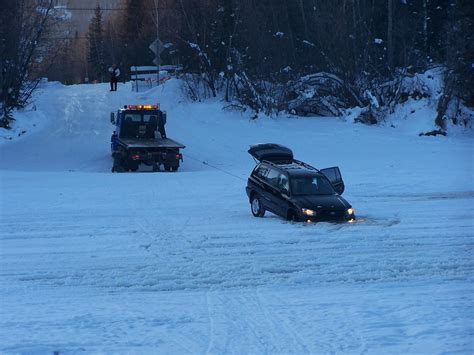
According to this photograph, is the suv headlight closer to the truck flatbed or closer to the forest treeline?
the truck flatbed

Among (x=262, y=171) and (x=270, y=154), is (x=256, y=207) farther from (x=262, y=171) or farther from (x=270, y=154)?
(x=270, y=154)

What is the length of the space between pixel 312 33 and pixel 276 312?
135ft

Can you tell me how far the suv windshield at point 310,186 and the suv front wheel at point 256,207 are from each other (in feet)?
4.03

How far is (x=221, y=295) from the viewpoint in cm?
1174

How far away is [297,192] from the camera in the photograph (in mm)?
18828

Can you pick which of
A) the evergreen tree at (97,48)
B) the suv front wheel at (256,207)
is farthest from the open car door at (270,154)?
the evergreen tree at (97,48)

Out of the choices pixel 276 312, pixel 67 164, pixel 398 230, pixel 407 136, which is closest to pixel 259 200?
pixel 398 230

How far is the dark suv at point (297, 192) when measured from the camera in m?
18.0

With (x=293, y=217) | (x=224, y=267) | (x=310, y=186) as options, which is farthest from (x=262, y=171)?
(x=224, y=267)

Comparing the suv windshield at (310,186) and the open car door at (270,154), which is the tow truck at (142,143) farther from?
the suv windshield at (310,186)

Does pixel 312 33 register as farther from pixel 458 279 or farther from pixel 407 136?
pixel 458 279

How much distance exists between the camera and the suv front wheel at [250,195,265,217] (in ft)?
64.8

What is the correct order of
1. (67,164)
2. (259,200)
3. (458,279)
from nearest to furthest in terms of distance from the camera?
(458,279) < (259,200) < (67,164)

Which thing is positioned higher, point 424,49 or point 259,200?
point 424,49
